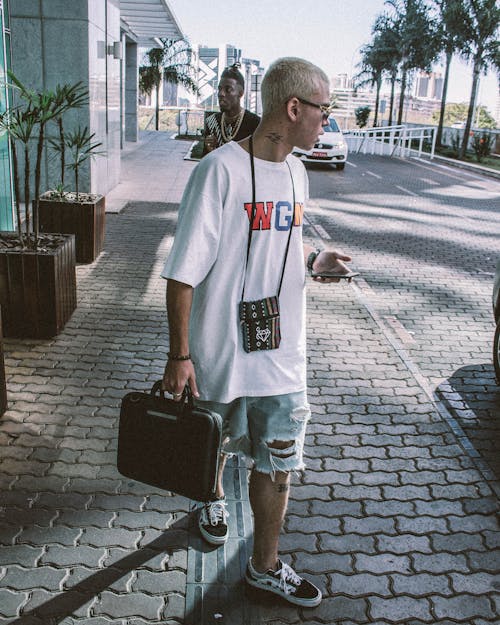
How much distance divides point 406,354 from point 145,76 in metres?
32.1

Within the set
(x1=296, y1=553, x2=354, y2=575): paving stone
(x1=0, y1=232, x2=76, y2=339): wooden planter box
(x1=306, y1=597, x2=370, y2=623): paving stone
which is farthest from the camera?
(x1=0, y1=232, x2=76, y2=339): wooden planter box

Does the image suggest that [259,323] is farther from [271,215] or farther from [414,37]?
[414,37]

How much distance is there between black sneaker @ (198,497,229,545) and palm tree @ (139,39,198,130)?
112 feet

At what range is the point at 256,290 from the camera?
2572 mm

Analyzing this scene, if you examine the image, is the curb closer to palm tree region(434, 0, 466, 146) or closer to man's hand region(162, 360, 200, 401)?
palm tree region(434, 0, 466, 146)

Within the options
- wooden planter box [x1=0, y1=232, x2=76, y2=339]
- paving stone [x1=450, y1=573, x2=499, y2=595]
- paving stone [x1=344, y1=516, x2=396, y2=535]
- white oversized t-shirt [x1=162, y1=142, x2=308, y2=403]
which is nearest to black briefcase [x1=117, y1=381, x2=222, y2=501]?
white oversized t-shirt [x1=162, y1=142, x2=308, y2=403]

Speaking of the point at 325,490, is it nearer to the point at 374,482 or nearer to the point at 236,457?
the point at 374,482

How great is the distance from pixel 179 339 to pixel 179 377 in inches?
5.4

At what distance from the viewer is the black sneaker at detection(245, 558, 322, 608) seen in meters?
2.82

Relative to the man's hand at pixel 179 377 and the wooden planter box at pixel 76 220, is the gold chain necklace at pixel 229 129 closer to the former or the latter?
the wooden planter box at pixel 76 220

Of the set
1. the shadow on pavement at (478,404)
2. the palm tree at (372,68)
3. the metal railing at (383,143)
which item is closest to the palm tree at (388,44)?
the palm tree at (372,68)

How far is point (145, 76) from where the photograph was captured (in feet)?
115

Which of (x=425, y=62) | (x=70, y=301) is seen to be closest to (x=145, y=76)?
(x=425, y=62)

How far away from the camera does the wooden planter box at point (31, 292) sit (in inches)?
219
